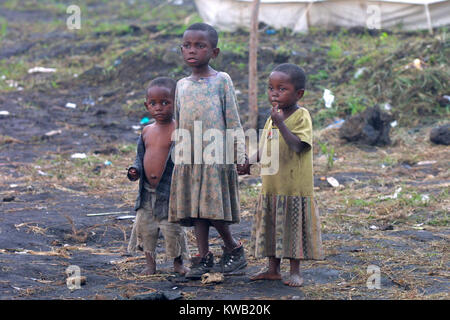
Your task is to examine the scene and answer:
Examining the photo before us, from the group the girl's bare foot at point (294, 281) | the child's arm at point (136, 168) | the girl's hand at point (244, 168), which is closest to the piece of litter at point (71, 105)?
the child's arm at point (136, 168)

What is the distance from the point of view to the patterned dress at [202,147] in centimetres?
343

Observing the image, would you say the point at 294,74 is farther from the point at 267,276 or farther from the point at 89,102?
the point at 89,102

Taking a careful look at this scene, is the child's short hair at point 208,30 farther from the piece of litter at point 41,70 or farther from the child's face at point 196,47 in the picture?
the piece of litter at point 41,70

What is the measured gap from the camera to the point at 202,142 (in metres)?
3.46

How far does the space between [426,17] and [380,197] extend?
246 inches

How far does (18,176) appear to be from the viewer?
625 cm

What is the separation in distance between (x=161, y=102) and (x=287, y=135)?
81 cm

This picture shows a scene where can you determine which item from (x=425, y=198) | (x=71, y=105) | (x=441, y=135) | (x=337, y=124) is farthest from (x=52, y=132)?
(x=425, y=198)

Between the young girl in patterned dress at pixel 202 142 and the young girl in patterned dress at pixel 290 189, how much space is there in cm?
18

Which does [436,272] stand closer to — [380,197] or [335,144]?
[380,197]

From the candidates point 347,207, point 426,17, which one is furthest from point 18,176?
point 426,17

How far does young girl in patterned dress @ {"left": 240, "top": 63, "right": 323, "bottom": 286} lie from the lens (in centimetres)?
326

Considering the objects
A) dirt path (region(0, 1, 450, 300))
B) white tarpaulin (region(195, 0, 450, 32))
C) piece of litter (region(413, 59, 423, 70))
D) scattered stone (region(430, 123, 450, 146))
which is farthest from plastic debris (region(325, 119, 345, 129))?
white tarpaulin (region(195, 0, 450, 32))

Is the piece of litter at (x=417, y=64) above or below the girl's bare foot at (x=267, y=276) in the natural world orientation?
above
